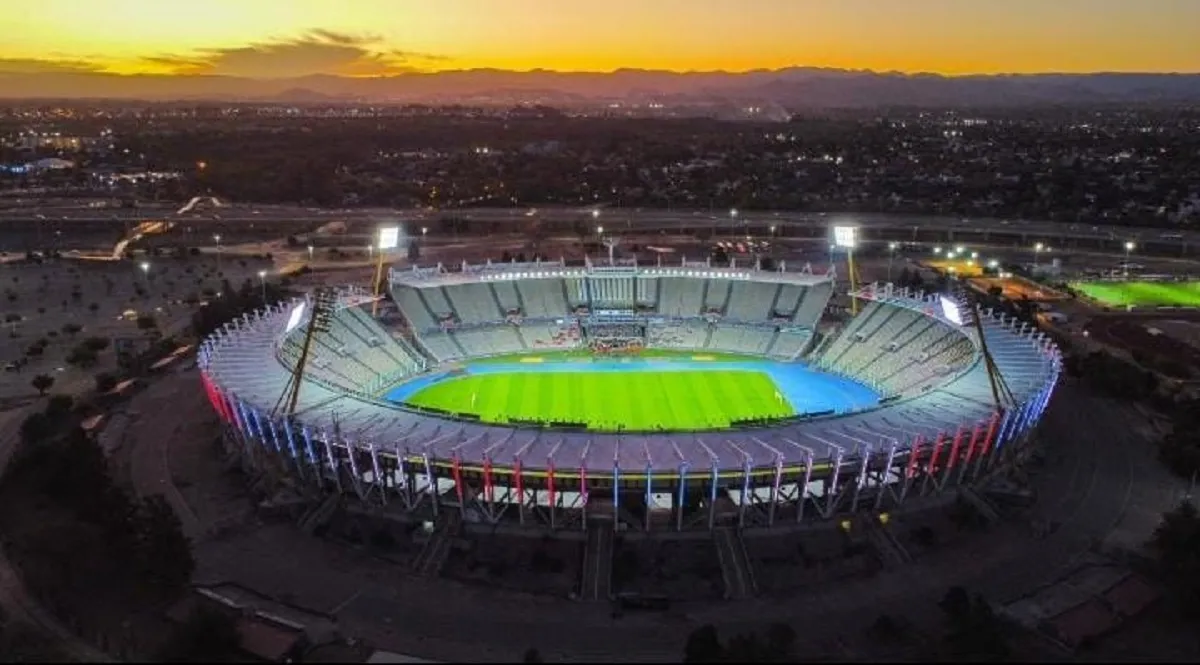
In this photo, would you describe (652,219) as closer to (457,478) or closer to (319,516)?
(319,516)

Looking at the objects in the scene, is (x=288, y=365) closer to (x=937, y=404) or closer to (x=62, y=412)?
(x=62, y=412)

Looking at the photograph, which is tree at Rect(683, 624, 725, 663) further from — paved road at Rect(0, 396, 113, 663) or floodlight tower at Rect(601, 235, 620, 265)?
floodlight tower at Rect(601, 235, 620, 265)

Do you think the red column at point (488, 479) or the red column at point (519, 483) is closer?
the red column at point (519, 483)

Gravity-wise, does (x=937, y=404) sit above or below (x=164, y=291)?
above

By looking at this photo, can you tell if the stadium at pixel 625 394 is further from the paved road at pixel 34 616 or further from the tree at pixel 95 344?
the tree at pixel 95 344

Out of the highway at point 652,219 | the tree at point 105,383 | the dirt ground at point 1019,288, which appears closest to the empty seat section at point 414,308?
the tree at point 105,383

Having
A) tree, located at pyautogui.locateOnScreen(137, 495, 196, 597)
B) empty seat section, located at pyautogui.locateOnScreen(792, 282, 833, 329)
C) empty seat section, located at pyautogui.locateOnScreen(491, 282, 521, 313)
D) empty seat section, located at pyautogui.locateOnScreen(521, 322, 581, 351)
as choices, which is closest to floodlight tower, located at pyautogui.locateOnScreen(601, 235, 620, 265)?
empty seat section, located at pyautogui.locateOnScreen(491, 282, 521, 313)

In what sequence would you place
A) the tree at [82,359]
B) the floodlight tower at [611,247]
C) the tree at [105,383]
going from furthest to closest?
1. the floodlight tower at [611,247]
2. the tree at [82,359]
3. the tree at [105,383]

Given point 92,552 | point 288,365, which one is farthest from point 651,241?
point 92,552
